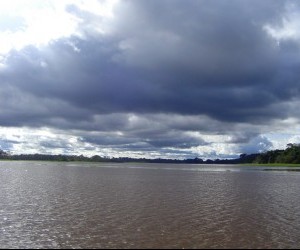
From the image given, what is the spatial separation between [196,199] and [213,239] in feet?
66.9

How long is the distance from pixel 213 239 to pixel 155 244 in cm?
390

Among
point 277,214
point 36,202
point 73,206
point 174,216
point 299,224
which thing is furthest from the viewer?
point 36,202

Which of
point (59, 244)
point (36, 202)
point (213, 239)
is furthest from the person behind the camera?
point (36, 202)

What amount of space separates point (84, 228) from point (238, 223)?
11.1 metres

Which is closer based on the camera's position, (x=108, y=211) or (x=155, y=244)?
(x=155, y=244)

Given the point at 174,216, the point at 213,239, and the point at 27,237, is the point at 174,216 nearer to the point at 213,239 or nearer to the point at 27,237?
the point at 213,239

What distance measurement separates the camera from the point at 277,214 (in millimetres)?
34844

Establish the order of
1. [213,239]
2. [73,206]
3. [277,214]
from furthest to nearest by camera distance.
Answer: [73,206], [277,214], [213,239]

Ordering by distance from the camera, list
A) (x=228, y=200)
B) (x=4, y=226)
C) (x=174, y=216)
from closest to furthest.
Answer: (x=4, y=226) < (x=174, y=216) < (x=228, y=200)

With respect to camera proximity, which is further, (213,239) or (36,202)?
(36,202)

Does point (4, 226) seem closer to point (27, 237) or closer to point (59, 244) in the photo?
point (27, 237)

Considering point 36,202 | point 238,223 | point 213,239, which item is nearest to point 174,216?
point 238,223

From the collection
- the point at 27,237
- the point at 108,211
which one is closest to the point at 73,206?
the point at 108,211

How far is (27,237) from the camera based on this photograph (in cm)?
2377
